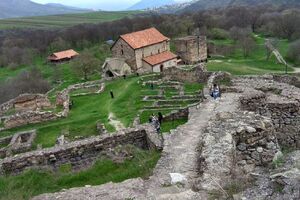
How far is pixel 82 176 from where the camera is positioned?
1127 centimetres

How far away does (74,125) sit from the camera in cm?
2403

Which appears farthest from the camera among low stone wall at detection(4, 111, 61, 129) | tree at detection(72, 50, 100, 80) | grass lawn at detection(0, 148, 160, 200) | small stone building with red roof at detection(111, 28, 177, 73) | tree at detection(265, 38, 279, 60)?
tree at detection(265, 38, 279, 60)

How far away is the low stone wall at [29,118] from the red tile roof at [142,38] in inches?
1109

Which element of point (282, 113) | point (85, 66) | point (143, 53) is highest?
point (282, 113)

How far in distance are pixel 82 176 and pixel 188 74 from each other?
2109 cm

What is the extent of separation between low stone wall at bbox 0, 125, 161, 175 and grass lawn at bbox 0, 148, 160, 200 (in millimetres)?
854

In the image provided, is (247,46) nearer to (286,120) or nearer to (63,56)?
(63,56)

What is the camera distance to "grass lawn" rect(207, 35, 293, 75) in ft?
165

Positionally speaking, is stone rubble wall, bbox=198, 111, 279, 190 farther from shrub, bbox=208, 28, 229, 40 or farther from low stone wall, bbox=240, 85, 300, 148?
shrub, bbox=208, 28, 229, 40

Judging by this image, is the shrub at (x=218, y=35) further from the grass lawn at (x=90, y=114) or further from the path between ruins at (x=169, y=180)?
the path between ruins at (x=169, y=180)

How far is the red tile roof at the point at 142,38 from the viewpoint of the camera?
177 feet

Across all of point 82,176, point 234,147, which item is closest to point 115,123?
point 82,176

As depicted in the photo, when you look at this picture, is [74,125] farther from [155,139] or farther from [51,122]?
[155,139]

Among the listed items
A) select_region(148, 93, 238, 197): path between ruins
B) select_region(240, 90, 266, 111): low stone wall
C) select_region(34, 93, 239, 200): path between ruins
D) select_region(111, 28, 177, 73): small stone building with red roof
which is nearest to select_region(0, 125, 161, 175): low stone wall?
select_region(148, 93, 238, 197): path between ruins
